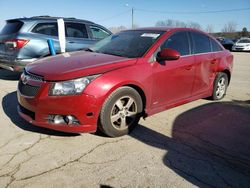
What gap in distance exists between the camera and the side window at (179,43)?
16.1 ft

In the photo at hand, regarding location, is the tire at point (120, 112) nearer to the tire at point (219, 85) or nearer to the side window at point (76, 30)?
the tire at point (219, 85)

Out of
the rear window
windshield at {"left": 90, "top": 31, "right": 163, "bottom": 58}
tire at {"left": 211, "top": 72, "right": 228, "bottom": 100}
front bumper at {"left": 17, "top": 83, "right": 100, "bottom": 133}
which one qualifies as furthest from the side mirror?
the rear window

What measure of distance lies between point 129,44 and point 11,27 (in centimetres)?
452

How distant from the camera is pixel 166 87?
4738 millimetres

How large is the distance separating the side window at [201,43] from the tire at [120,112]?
6.02 ft

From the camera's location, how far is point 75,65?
405 cm

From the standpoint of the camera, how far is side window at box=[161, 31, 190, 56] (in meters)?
4.89

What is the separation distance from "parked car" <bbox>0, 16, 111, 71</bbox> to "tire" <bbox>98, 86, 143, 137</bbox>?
416cm

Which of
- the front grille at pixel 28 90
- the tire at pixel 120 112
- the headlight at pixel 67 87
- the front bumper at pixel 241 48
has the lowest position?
the front bumper at pixel 241 48

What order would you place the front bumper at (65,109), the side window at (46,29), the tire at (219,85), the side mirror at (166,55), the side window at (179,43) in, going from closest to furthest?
1. the front bumper at (65,109)
2. the side mirror at (166,55)
3. the side window at (179,43)
4. the tire at (219,85)
5. the side window at (46,29)

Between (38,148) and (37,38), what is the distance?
4669mm

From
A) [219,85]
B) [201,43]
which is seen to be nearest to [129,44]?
[201,43]

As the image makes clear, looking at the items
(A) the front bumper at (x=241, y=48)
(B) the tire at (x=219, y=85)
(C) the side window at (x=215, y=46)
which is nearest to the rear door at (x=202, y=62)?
(C) the side window at (x=215, y=46)

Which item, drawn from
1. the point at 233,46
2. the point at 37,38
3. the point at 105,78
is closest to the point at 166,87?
the point at 105,78
